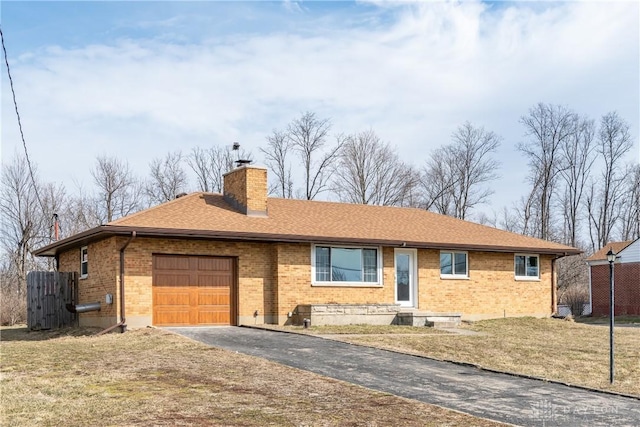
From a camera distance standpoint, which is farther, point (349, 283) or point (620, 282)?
point (620, 282)

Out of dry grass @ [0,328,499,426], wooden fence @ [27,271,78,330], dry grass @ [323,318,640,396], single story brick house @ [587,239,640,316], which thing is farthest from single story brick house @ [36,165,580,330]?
single story brick house @ [587,239,640,316]

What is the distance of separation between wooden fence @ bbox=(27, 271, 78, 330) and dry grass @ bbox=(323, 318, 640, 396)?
9.08 meters

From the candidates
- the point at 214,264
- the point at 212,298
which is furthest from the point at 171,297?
the point at 214,264

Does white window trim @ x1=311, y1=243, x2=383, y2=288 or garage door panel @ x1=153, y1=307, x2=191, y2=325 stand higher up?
white window trim @ x1=311, y1=243, x2=383, y2=288

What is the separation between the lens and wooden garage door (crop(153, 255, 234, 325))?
21062mm

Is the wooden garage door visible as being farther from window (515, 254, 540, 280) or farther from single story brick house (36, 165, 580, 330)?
window (515, 254, 540, 280)

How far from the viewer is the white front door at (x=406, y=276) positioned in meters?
25.0

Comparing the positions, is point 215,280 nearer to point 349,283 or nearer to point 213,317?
point 213,317

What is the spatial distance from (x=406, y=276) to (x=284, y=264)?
4.77 meters

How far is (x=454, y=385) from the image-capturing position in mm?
12672

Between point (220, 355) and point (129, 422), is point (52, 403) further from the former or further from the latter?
point (220, 355)

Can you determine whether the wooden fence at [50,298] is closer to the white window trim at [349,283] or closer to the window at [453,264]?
the white window trim at [349,283]

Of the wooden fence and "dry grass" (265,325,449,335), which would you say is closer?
"dry grass" (265,325,449,335)

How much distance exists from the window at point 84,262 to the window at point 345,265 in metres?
7.10
